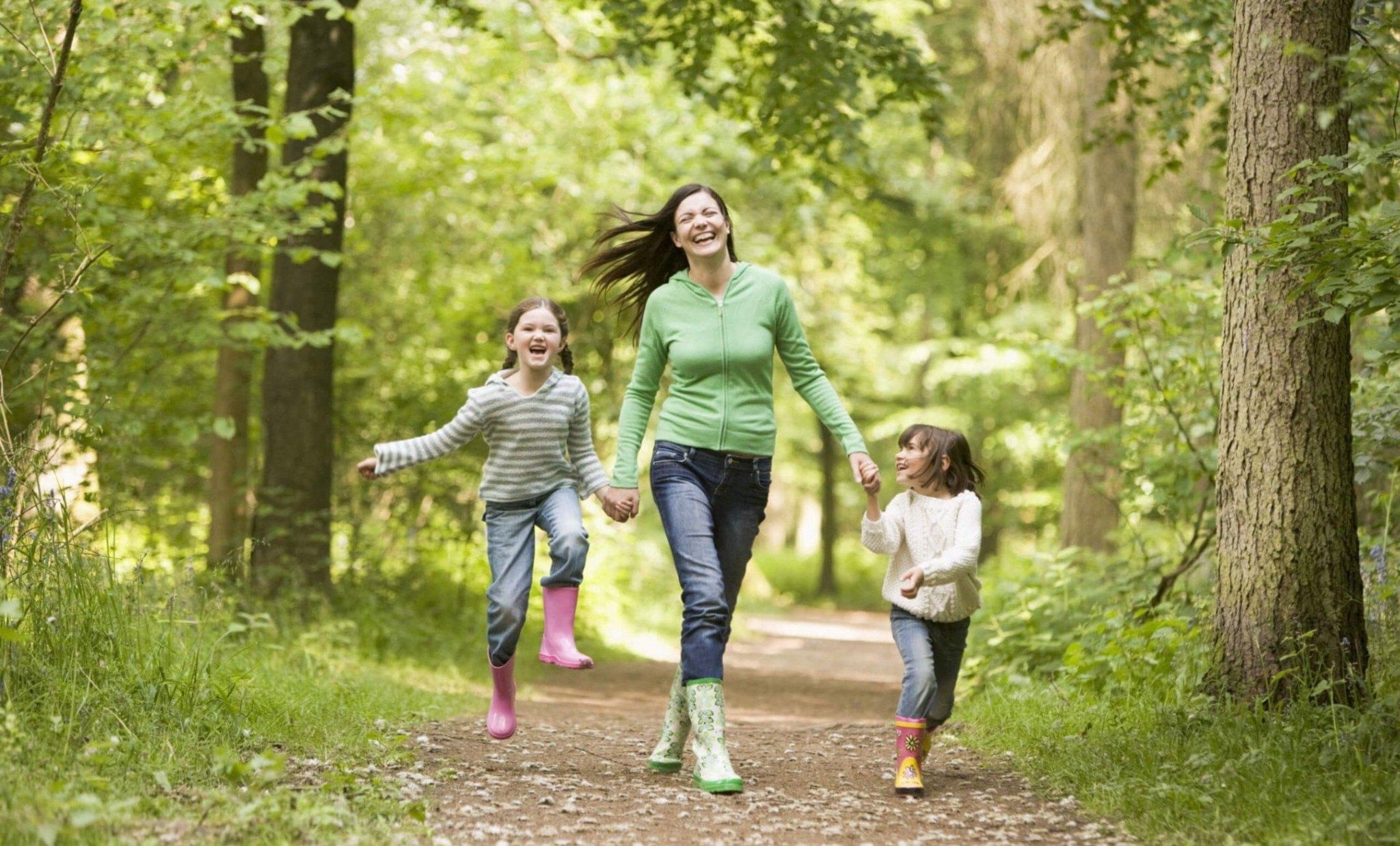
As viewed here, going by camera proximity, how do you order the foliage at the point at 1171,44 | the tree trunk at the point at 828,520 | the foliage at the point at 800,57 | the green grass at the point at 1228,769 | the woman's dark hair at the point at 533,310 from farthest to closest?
the tree trunk at the point at 828,520
the foliage at the point at 800,57
the foliage at the point at 1171,44
the woman's dark hair at the point at 533,310
the green grass at the point at 1228,769

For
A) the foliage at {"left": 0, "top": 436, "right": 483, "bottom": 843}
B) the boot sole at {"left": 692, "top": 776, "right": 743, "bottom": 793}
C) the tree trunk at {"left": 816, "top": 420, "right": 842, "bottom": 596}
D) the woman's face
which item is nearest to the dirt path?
the boot sole at {"left": 692, "top": 776, "right": 743, "bottom": 793}

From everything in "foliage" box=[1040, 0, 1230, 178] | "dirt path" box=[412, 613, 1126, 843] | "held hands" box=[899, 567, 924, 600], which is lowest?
"dirt path" box=[412, 613, 1126, 843]

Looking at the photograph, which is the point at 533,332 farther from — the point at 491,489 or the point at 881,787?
the point at 881,787

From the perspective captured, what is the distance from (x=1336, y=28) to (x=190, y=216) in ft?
23.6

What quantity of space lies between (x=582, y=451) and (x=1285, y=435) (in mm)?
2849

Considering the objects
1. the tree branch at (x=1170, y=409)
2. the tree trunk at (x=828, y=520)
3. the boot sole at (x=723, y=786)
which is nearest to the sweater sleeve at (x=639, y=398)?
the boot sole at (x=723, y=786)

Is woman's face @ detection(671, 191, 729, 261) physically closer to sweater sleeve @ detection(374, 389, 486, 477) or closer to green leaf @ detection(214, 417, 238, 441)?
sweater sleeve @ detection(374, 389, 486, 477)

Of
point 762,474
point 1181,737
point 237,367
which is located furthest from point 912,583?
point 237,367

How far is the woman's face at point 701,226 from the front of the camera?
17.1 feet

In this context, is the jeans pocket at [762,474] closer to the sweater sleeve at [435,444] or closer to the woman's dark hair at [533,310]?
the woman's dark hair at [533,310]

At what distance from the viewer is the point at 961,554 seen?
16.4ft

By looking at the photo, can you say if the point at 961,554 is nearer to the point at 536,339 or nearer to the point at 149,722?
the point at 536,339

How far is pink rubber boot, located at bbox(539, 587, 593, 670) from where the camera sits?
208 inches

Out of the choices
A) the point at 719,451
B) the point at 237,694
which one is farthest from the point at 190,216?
the point at 719,451
